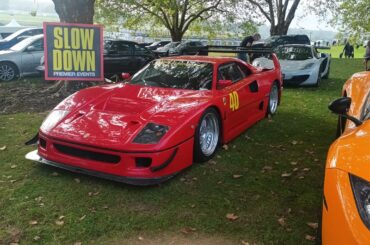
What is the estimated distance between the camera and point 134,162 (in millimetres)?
3980

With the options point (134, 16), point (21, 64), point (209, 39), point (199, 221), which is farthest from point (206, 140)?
point (209, 39)

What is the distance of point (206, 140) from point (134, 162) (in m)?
1.27

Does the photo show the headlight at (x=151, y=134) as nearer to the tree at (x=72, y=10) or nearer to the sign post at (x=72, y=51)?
the sign post at (x=72, y=51)

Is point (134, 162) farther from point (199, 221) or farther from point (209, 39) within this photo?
point (209, 39)

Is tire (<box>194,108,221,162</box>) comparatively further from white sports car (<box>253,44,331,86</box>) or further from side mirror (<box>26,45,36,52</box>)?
side mirror (<box>26,45,36,52</box>)

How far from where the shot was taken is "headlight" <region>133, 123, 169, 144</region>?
13.2 feet

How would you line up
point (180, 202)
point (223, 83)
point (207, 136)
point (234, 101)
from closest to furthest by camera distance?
1. point (180, 202)
2. point (207, 136)
3. point (223, 83)
4. point (234, 101)

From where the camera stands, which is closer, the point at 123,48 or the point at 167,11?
the point at 123,48

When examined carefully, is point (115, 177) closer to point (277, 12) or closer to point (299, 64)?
point (299, 64)

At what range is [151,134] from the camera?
162 inches

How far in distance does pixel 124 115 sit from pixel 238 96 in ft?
6.18

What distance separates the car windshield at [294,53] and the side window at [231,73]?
6270 mm

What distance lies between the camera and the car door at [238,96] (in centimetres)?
545

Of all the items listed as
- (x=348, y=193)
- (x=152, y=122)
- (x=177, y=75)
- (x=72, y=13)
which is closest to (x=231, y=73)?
(x=177, y=75)
